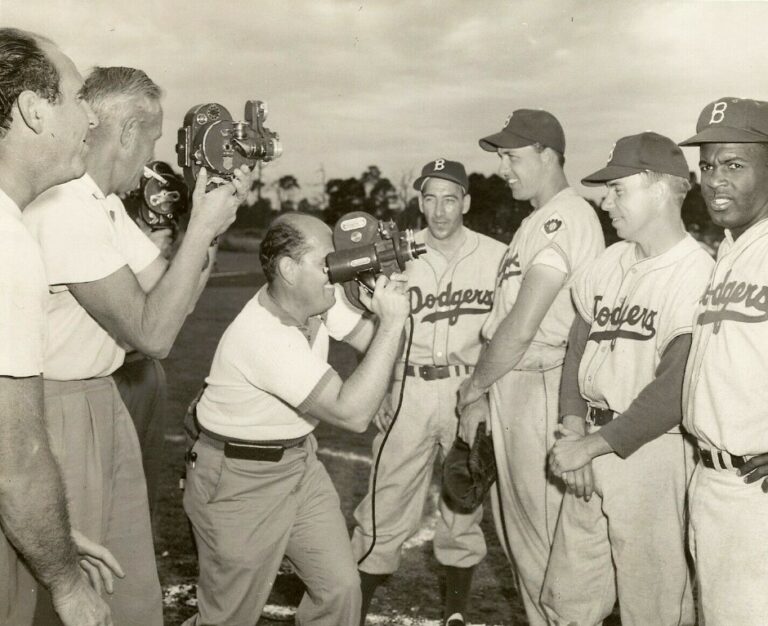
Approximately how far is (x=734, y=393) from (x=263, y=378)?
167 centimetres

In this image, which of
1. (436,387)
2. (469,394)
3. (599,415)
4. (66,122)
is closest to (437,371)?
(436,387)

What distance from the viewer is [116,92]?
305 centimetres

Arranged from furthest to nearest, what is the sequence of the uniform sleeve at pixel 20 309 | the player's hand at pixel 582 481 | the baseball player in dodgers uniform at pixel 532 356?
the baseball player in dodgers uniform at pixel 532 356 < the player's hand at pixel 582 481 < the uniform sleeve at pixel 20 309

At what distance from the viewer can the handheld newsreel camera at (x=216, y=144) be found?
302 cm

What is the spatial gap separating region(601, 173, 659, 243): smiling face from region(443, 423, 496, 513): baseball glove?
1.33 meters

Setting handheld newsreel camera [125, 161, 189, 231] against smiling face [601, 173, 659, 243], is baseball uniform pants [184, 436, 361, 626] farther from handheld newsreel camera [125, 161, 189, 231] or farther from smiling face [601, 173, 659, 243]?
smiling face [601, 173, 659, 243]

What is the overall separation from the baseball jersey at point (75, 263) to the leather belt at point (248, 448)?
1.64 feet

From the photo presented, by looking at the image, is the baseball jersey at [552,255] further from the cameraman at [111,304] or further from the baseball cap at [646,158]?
the cameraman at [111,304]

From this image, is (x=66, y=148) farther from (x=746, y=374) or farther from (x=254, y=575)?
(x=746, y=374)

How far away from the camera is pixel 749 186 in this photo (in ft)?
9.89

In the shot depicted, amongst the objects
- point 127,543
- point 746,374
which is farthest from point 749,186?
point 127,543

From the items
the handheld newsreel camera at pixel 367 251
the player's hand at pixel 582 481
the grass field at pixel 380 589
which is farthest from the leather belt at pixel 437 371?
the handheld newsreel camera at pixel 367 251

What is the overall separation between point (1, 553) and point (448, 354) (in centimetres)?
302

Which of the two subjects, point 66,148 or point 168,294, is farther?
point 168,294
